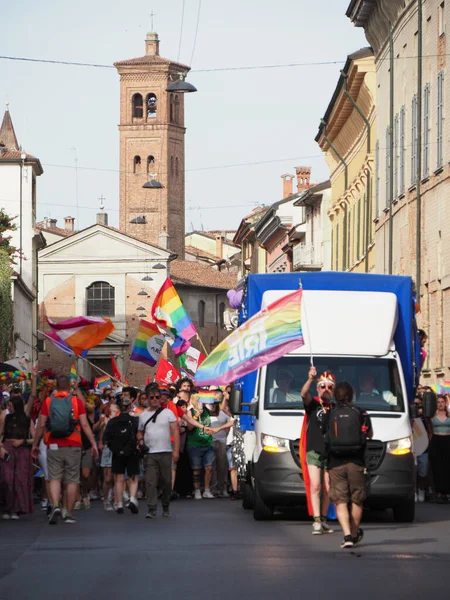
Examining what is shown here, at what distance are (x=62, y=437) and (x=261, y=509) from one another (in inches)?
95.1

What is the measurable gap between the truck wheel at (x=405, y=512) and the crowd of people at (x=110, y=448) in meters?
3.08

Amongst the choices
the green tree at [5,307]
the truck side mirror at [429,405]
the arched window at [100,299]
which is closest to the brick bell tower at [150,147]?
the arched window at [100,299]

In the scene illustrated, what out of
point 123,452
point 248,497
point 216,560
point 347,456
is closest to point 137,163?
point 248,497

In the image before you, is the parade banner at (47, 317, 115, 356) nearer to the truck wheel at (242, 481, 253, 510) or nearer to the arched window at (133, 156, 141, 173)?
the truck wheel at (242, 481, 253, 510)

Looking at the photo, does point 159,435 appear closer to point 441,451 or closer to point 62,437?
point 62,437

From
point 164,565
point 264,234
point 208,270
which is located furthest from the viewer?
point 208,270

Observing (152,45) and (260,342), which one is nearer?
(260,342)

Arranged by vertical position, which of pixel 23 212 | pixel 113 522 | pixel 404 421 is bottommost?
pixel 113 522

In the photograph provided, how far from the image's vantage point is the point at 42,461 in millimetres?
20469

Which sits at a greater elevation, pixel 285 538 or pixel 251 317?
pixel 251 317

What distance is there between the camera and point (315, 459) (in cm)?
1638

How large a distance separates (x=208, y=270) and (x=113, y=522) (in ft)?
325

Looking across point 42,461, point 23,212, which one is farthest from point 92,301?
point 42,461

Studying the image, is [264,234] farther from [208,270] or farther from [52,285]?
[208,270]
